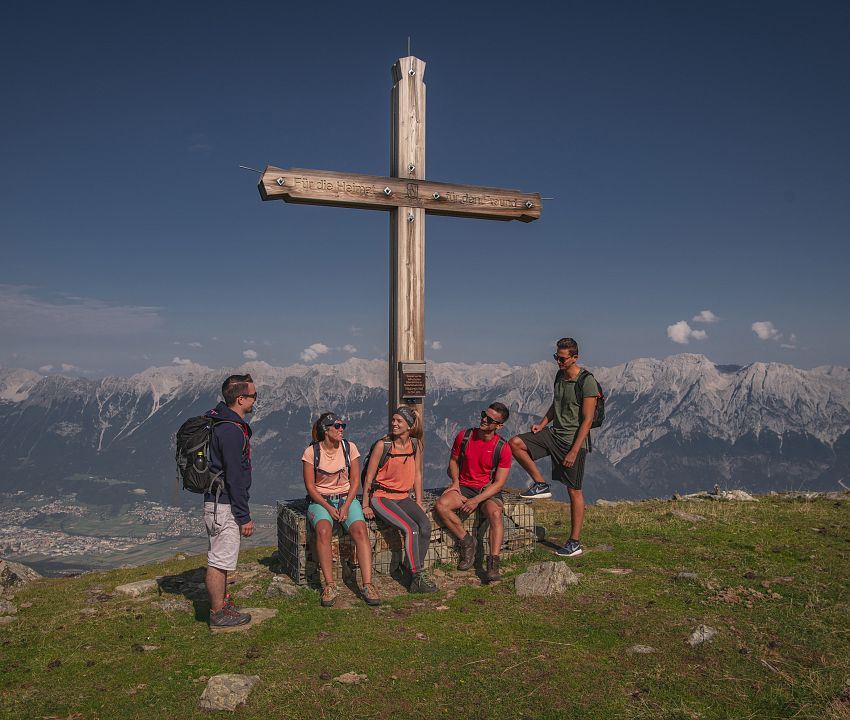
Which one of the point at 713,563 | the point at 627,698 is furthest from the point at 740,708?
the point at 713,563

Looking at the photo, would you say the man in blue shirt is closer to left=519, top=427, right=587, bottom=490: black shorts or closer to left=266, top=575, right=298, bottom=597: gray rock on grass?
left=266, top=575, right=298, bottom=597: gray rock on grass

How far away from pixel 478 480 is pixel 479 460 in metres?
0.35

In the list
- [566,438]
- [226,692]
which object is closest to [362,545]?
[226,692]

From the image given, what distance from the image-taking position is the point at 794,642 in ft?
20.1

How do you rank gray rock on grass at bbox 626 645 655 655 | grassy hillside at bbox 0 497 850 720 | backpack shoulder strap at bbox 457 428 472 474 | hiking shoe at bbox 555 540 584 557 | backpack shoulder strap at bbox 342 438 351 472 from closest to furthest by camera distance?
grassy hillside at bbox 0 497 850 720 < gray rock on grass at bbox 626 645 655 655 < backpack shoulder strap at bbox 342 438 351 472 < backpack shoulder strap at bbox 457 428 472 474 < hiking shoe at bbox 555 540 584 557

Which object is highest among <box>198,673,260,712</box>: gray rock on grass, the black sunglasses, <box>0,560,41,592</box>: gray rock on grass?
the black sunglasses

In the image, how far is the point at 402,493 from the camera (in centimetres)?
940

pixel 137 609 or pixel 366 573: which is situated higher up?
pixel 366 573

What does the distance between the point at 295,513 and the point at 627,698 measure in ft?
19.9

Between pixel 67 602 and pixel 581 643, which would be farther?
pixel 67 602

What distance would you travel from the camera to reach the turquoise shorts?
8.62 metres

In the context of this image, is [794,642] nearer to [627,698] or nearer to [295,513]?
[627,698]

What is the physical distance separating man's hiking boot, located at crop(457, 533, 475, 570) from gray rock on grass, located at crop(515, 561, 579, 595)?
128 cm

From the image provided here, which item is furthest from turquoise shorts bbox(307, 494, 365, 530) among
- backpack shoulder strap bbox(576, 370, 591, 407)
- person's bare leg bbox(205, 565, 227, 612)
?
backpack shoulder strap bbox(576, 370, 591, 407)
